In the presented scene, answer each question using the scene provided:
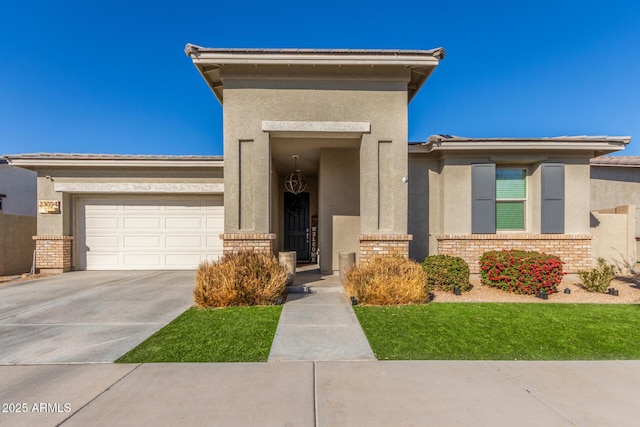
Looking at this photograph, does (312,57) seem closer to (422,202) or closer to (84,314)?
(422,202)

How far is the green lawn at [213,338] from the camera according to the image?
377 cm

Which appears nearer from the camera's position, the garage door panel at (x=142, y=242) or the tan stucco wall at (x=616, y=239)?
the tan stucco wall at (x=616, y=239)

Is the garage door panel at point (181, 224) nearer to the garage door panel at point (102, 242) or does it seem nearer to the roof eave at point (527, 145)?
the garage door panel at point (102, 242)

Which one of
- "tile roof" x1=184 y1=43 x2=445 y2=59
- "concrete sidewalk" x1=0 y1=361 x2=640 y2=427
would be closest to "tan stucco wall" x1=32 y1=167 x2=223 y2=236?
"tile roof" x1=184 y1=43 x2=445 y2=59

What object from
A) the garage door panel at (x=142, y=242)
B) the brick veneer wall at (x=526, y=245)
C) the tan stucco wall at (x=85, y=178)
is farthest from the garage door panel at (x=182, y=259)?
the brick veneer wall at (x=526, y=245)

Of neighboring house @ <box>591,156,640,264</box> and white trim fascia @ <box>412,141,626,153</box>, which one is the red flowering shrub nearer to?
white trim fascia @ <box>412,141,626,153</box>

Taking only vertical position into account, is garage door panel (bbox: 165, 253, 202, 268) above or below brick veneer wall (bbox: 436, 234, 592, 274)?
below

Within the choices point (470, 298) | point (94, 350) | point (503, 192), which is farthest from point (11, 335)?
point (503, 192)

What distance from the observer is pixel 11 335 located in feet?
14.9

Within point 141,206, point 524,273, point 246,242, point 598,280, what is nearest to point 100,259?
point 141,206

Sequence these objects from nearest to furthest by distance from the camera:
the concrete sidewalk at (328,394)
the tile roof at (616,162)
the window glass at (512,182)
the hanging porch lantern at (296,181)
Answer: the concrete sidewalk at (328,394), the window glass at (512,182), the hanging porch lantern at (296,181), the tile roof at (616,162)

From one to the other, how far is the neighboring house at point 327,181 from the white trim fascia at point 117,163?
0.03 metres

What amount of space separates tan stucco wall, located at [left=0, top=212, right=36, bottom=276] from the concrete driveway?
2648 millimetres

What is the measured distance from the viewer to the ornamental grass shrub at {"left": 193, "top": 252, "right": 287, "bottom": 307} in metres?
5.91
